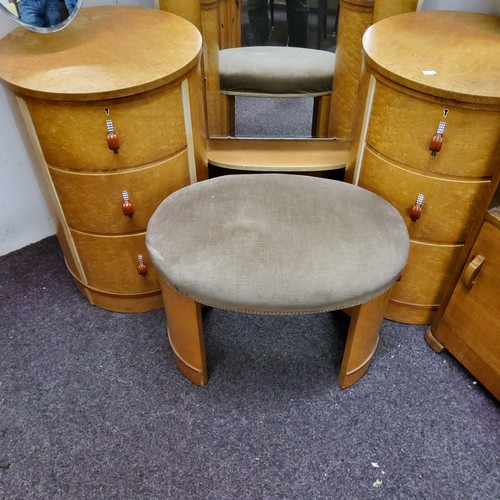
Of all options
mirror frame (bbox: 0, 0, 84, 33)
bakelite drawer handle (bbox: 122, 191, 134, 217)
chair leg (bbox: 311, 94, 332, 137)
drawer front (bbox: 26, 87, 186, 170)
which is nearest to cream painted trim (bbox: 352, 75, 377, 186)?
chair leg (bbox: 311, 94, 332, 137)

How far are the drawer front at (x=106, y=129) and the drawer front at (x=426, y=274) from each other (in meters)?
0.69

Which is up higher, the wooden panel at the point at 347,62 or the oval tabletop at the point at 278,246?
the wooden panel at the point at 347,62

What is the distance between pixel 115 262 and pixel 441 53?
97 centimetres

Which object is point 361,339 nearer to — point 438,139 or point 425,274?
point 425,274

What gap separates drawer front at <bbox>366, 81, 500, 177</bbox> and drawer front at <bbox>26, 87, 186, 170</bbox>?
0.48 metres

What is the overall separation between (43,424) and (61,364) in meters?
0.18

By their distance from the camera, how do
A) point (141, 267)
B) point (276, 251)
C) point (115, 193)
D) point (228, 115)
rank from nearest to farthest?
point (276, 251) < point (115, 193) < point (141, 267) < point (228, 115)

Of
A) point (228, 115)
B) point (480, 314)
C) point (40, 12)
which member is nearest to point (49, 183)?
point (40, 12)

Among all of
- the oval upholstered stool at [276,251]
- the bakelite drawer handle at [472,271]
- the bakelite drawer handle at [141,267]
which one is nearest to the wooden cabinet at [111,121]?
the bakelite drawer handle at [141,267]

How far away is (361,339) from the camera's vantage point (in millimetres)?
1110

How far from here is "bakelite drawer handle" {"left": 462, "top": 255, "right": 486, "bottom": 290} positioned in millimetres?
1063

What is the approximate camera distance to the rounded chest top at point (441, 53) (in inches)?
37.1

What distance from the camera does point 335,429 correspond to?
3.67 ft

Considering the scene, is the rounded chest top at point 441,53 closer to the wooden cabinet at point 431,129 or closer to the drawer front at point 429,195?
the wooden cabinet at point 431,129
